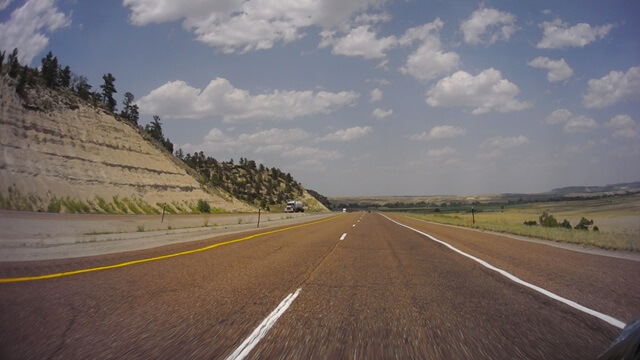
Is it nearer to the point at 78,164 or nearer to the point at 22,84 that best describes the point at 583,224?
the point at 78,164

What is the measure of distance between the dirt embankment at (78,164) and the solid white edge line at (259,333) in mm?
30935

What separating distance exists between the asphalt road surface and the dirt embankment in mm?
28256

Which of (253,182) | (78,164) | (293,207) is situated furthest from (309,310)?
(253,182)

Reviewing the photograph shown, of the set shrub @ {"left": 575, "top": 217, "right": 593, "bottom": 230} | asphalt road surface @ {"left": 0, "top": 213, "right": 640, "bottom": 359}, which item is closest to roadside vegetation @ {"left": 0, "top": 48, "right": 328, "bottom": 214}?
asphalt road surface @ {"left": 0, "top": 213, "right": 640, "bottom": 359}

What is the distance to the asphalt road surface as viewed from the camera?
13.4 feet

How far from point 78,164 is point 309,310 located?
41501 mm

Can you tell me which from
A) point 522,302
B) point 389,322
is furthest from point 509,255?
point 389,322

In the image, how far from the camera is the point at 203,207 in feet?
180

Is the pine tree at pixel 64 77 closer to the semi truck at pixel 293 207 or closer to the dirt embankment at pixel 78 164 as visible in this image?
the dirt embankment at pixel 78 164

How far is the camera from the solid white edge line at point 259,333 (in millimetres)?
3867

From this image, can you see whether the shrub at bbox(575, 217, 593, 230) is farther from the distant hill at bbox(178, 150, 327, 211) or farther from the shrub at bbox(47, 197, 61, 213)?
the distant hill at bbox(178, 150, 327, 211)

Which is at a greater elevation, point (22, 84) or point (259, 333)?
point (22, 84)

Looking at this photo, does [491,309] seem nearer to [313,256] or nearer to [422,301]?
[422,301]

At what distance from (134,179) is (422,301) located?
45993 millimetres
